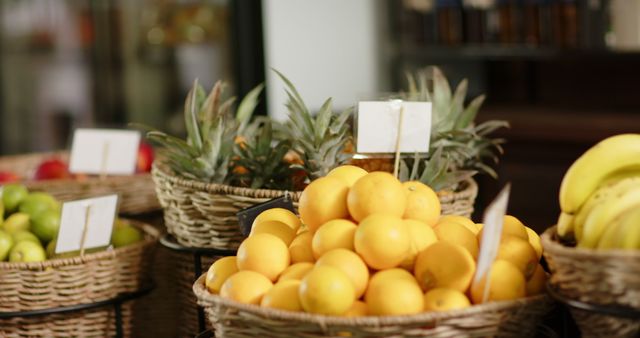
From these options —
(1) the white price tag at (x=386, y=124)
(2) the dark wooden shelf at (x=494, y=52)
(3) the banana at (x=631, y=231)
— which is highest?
(2) the dark wooden shelf at (x=494, y=52)

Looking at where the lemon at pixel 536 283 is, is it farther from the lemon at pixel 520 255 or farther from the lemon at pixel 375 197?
the lemon at pixel 375 197

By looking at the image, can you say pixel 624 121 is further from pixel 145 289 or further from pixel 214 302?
pixel 214 302

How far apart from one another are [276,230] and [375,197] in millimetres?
202

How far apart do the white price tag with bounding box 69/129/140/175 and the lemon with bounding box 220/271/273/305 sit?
1163 millimetres

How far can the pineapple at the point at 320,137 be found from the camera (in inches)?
69.2

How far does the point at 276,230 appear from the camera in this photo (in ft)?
4.76

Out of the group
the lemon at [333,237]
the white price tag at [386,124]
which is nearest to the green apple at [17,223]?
the white price tag at [386,124]

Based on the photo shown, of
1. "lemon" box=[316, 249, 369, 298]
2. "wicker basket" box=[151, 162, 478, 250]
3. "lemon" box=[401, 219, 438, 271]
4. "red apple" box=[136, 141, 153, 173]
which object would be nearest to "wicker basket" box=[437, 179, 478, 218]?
"wicker basket" box=[151, 162, 478, 250]

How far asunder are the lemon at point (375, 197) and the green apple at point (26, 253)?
0.83 meters

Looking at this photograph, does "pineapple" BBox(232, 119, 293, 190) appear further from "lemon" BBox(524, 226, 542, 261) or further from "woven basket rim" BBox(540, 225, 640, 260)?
"woven basket rim" BBox(540, 225, 640, 260)

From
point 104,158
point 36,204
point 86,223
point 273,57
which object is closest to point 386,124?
point 86,223

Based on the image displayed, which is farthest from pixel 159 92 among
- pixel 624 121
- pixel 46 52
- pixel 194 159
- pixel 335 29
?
pixel 194 159

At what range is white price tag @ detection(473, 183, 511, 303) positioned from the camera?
1.18m

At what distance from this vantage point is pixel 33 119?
4797 mm
